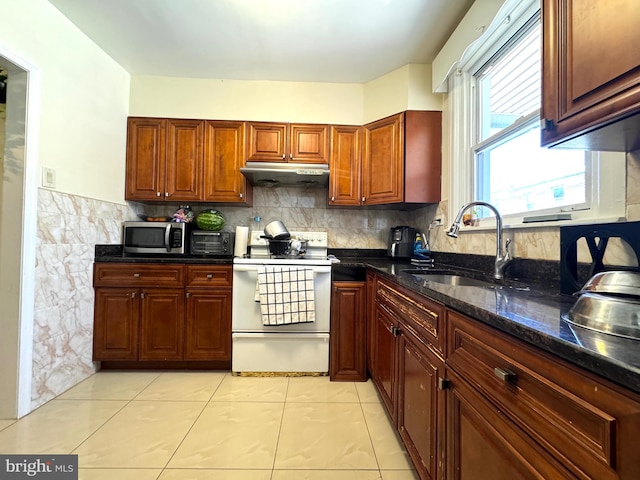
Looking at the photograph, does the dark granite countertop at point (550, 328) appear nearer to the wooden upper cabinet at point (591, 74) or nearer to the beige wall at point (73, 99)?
the wooden upper cabinet at point (591, 74)

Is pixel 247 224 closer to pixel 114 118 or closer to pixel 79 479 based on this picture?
pixel 114 118

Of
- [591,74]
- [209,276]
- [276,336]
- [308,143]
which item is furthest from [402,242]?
[591,74]

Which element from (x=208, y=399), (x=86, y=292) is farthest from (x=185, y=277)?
(x=208, y=399)

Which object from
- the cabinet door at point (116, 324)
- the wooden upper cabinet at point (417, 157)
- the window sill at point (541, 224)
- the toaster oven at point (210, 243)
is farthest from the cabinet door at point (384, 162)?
the cabinet door at point (116, 324)

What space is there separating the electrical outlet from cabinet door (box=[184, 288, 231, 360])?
110 centimetres

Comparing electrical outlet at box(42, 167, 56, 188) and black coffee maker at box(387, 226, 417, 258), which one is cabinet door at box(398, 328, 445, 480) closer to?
black coffee maker at box(387, 226, 417, 258)

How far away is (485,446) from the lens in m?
0.76

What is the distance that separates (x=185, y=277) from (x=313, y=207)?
1325 mm

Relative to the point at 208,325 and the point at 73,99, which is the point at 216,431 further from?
the point at 73,99

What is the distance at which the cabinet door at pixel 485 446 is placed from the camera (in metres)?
0.59

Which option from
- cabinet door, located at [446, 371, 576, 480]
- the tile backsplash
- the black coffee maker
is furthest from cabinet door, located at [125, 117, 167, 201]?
cabinet door, located at [446, 371, 576, 480]

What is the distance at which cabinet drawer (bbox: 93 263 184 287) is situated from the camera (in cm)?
224

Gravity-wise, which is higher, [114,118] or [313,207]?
[114,118]

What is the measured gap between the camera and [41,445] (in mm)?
1437
